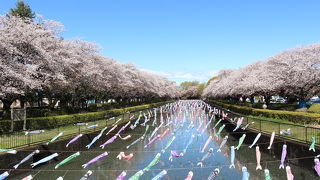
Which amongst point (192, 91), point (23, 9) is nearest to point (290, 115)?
point (23, 9)

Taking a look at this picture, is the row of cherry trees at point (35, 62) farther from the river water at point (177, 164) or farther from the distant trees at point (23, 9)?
the distant trees at point (23, 9)

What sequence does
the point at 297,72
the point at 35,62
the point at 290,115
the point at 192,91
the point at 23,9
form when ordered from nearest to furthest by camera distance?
the point at 35,62 → the point at 290,115 → the point at 297,72 → the point at 23,9 → the point at 192,91

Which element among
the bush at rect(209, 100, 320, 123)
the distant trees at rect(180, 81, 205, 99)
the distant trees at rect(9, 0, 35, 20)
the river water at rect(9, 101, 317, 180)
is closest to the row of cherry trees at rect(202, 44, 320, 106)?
the bush at rect(209, 100, 320, 123)

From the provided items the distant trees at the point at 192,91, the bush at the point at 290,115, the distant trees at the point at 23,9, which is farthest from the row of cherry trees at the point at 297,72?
the distant trees at the point at 192,91

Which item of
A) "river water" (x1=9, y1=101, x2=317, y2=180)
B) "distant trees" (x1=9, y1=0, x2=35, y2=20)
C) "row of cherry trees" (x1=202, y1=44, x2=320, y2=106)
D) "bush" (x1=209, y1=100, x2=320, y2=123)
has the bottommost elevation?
"river water" (x1=9, y1=101, x2=317, y2=180)

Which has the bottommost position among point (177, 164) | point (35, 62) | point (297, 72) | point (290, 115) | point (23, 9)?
point (177, 164)

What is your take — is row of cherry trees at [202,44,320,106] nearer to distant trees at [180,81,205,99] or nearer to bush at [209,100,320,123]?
bush at [209,100,320,123]

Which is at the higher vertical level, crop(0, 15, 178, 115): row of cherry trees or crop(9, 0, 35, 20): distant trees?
crop(9, 0, 35, 20): distant trees

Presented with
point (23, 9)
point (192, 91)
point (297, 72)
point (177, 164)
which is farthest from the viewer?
point (192, 91)

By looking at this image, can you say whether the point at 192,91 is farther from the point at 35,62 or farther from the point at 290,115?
the point at 35,62

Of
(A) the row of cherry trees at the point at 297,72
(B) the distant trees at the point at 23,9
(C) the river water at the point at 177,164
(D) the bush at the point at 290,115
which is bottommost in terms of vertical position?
(C) the river water at the point at 177,164

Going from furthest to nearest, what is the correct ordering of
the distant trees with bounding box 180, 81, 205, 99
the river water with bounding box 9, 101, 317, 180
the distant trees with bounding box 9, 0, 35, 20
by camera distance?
the distant trees with bounding box 180, 81, 205, 99
the distant trees with bounding box 9, 0, 35, 20
the river water with bounding box 9, 101, 317, 180

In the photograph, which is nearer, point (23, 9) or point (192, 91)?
Answer: point (23, 9)

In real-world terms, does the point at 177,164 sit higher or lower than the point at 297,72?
lower
